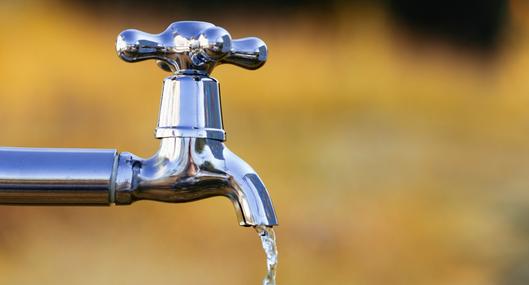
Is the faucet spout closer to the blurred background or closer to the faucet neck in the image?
the faucet neck

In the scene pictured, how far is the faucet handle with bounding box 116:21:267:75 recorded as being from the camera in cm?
50

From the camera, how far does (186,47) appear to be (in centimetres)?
50

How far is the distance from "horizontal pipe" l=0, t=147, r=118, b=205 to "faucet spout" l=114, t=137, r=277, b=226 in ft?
0.05

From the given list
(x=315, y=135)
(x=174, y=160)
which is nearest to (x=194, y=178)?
(x=174, y=160)

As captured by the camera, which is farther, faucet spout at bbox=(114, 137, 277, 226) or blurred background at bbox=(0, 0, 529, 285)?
blurred background at bbox=(0, 0, 529, 285)

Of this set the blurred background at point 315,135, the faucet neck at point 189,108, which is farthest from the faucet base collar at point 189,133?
the blurred background at point 315,135

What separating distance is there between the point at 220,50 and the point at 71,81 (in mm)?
870

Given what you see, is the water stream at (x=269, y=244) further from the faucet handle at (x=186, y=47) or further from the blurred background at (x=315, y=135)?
the blurred background at (x=315, y=135)

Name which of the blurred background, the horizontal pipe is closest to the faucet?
the horizontal pipe

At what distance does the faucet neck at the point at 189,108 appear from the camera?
0.51 meters

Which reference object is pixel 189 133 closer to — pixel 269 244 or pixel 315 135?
pixel 269 244

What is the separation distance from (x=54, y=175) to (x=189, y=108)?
94 mm

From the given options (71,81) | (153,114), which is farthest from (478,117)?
(71,81)

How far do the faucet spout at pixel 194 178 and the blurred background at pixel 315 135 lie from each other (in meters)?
0.78
